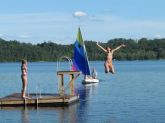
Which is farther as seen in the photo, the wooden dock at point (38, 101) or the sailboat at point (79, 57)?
the sailboat at point (79, 57)

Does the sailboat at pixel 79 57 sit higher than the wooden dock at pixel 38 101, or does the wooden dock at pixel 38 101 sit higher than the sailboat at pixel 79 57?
the sailboat at pixel 79 57

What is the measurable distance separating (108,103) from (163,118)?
1110 centimetres

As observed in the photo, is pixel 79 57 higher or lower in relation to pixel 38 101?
higher

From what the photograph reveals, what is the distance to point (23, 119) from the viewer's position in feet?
123

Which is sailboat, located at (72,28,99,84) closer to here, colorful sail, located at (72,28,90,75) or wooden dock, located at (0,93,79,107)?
colorful sail, located at (72,28,90,75)

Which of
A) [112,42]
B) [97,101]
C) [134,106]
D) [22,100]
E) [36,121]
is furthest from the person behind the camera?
[112,42]

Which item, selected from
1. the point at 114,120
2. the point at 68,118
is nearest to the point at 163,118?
the point at 114,120

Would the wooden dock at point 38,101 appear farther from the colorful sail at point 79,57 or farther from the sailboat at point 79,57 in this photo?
the colorful sail at point 79,57

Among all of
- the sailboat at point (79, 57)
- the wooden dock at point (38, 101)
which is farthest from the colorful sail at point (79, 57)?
the wooden dock at point (38, 101)

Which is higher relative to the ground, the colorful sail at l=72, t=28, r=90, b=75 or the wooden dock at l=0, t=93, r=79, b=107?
the colorful sail at l=72, t=28, r=90, b=75

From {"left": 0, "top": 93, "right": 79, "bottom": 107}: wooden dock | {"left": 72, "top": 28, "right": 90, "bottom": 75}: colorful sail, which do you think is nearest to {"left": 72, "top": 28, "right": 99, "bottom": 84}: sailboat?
{"left": 72, "top": 28, "right": 90, "bottom": 75}: colorful sail

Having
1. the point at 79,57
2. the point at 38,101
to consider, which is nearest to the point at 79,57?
the point at 79,57

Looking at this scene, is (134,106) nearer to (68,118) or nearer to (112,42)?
(68,118)

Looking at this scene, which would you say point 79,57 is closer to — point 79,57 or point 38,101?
point 79,57
